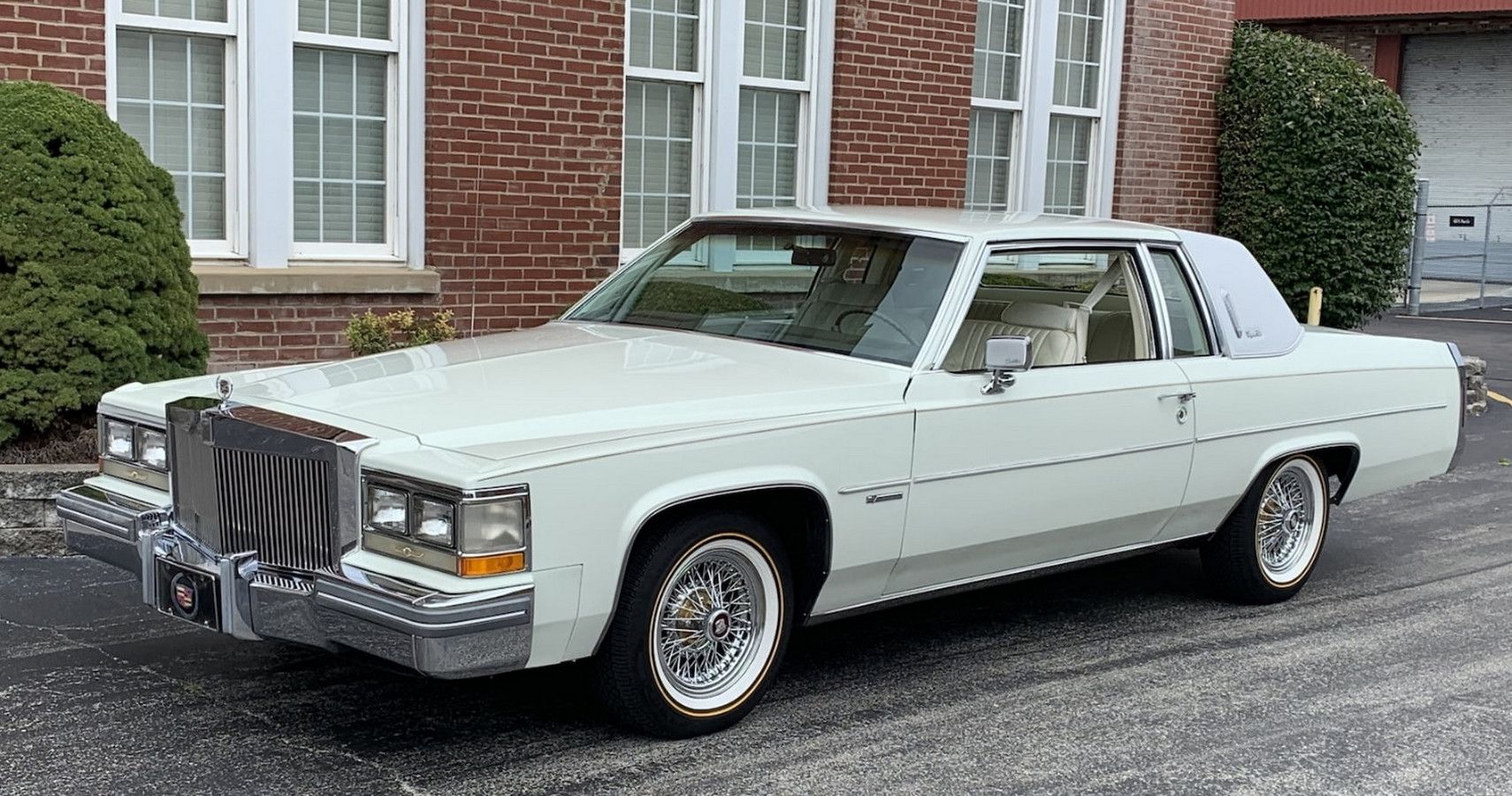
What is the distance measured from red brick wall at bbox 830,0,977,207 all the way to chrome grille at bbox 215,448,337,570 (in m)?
7.52

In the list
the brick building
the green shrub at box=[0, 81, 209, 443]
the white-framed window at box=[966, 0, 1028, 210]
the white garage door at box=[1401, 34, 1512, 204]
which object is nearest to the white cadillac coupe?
the green shrub at box=[0, 81, 209, 443]

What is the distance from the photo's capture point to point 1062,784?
180 inches

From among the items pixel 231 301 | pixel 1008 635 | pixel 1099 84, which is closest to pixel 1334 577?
pixel 1008 635

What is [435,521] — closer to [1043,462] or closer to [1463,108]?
[1043,462]

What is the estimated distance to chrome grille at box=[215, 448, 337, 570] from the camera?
4.42 meters

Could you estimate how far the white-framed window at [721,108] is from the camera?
10.7m

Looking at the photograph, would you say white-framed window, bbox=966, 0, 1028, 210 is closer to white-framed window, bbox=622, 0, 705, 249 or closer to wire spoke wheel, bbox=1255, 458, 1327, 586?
white-framed window, bbox=622, 0, 705, 249

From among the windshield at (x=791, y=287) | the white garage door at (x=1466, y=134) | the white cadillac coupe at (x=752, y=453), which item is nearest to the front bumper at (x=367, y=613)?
the white cadillac coupe at (x=752, y=453)

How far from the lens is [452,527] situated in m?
4.20

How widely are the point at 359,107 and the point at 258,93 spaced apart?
2.18 ft

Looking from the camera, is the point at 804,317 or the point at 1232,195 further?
the point at 1232,195

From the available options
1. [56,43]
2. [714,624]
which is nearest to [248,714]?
[714,624]

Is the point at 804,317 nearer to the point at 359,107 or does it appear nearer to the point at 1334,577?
the point at 1334,577

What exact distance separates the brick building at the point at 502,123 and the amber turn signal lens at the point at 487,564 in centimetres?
527
